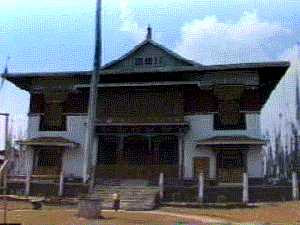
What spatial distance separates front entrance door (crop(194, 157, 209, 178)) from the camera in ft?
117

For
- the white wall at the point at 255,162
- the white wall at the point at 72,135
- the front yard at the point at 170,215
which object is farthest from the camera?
the white wall at the point at 72,135

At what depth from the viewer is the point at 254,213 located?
25906mm

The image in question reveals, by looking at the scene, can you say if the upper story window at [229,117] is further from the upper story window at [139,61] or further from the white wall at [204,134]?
the upper story window at [139,61]

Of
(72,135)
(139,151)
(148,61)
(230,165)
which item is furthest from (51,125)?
(230,165)

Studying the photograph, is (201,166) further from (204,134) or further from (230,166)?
(204,134)

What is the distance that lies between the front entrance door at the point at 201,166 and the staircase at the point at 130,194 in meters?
3.69

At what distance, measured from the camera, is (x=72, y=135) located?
125 ft

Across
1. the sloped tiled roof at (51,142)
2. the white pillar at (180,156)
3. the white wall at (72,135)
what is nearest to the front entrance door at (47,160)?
the white wall at (72,135)

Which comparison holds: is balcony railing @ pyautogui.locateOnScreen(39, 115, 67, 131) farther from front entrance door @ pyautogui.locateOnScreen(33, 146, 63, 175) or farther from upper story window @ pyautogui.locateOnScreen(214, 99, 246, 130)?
upper story window @ pyautogui.locateOnScreen(214, 99, 246, 130)

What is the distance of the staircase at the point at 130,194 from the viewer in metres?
29.9

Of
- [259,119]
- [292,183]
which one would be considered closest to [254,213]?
[292,183]

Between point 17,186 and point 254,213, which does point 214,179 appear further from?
point 17,186

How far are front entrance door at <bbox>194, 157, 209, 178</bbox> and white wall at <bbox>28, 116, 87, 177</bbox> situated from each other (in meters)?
7.69

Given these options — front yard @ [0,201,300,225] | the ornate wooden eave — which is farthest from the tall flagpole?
the ornate wooden eave
